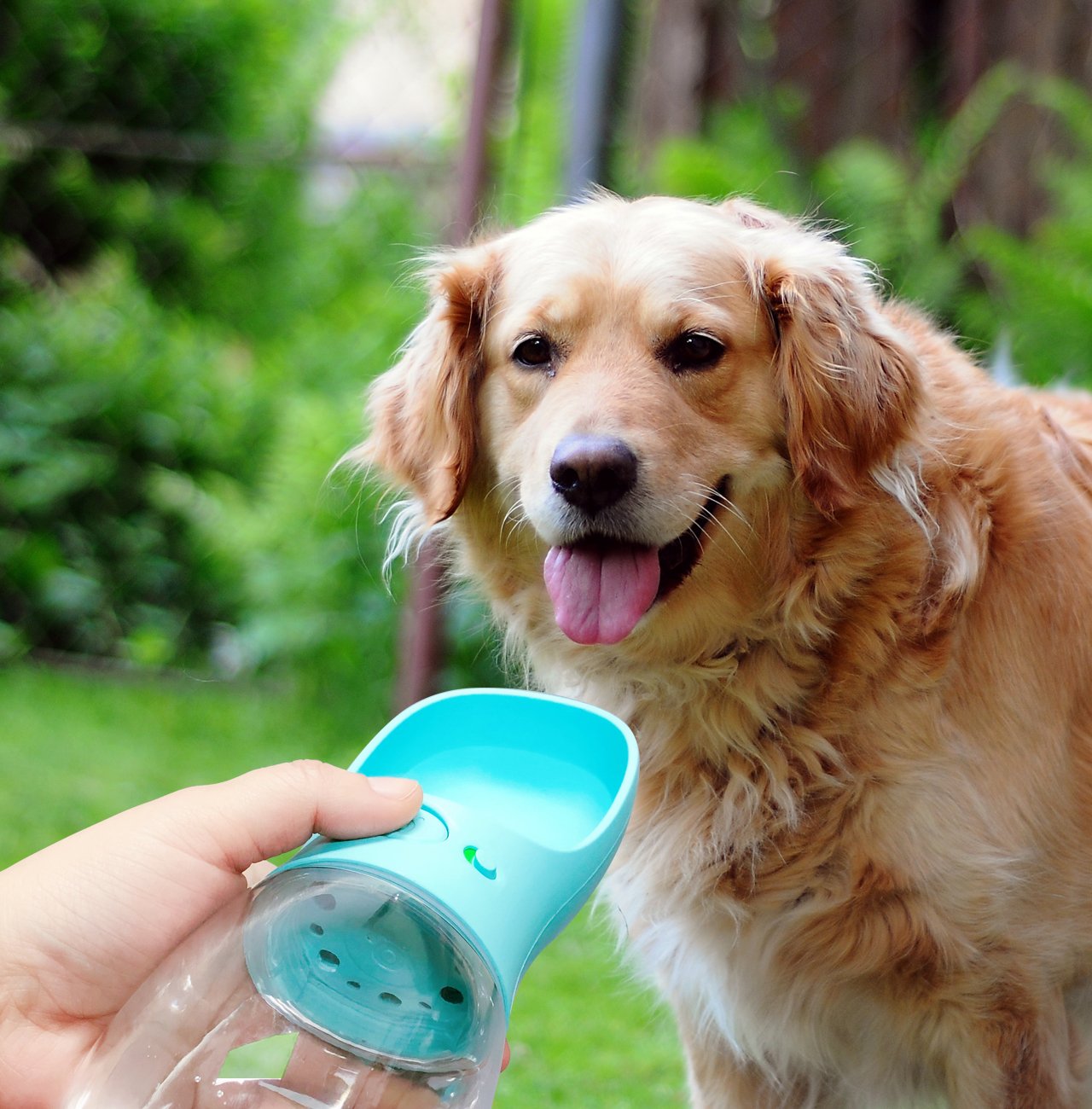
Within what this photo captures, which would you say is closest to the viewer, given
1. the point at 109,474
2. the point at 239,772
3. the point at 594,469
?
the point at 594,469

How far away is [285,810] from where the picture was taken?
55.2 inches

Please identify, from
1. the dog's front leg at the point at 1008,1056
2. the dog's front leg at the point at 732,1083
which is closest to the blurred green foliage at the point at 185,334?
the dog's front leg at the point at 732,1083

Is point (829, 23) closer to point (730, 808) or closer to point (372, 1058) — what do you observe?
point (730, 808)

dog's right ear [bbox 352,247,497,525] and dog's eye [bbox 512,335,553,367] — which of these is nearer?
dog's eye [bbox 512,335,553,367]

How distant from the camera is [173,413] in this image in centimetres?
589

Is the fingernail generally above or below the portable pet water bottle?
above

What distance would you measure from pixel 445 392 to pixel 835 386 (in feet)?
2.41

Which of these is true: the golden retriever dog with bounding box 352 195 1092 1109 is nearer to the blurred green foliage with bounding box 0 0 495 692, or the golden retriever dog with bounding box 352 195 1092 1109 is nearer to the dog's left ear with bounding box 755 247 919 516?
the dog's left ear with bounding box 755 247 919 516

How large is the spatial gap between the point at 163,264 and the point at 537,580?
472cm

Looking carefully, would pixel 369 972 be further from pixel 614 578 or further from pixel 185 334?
pixel 185 334

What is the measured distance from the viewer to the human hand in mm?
1413

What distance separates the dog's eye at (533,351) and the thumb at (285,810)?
1033 mm

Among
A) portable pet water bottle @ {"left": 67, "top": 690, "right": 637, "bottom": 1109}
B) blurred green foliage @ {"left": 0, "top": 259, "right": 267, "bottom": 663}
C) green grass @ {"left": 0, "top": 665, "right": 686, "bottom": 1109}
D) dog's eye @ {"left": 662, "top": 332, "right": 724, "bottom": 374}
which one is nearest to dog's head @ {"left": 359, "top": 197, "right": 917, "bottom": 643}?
dog's eye @ {"left": 662, "top": 332, "right": 724, "bottom": 374}

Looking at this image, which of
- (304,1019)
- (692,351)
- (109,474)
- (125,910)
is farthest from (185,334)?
(304,1019)
